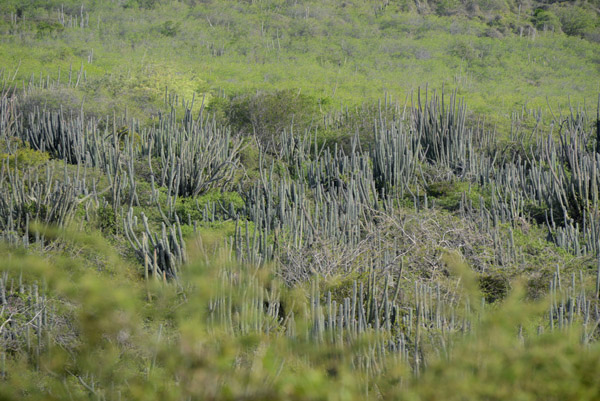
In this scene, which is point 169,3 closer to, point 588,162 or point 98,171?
point 98,171

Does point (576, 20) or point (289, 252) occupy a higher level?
point (576, 20)

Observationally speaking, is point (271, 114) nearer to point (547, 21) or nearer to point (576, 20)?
point (547, 21)

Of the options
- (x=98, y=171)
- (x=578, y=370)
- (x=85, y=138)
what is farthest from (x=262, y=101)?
(x=578, y=370)

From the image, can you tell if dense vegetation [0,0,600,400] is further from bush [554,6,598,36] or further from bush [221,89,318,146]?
bush [554,6,598,36]

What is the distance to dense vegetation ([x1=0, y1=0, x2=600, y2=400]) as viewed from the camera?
3.38 meters

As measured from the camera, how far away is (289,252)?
6.48m

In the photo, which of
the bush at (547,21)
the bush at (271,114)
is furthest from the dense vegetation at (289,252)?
the bush at (547,21)

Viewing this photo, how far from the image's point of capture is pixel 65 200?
7.82 metres

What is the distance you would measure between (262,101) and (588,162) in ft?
36.3

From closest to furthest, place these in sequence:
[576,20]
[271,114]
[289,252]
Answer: [289,252] < [271,114] < [576,20]

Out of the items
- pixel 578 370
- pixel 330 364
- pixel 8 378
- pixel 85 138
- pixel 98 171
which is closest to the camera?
pixel 578 370

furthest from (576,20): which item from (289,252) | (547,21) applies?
(289,252)

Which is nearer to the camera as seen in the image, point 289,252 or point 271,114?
point 289,252

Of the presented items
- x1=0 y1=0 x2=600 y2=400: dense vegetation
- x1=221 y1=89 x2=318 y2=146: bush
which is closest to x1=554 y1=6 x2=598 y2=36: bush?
x1=0 y1=0 x2=600 y2=400: dense vegetation
